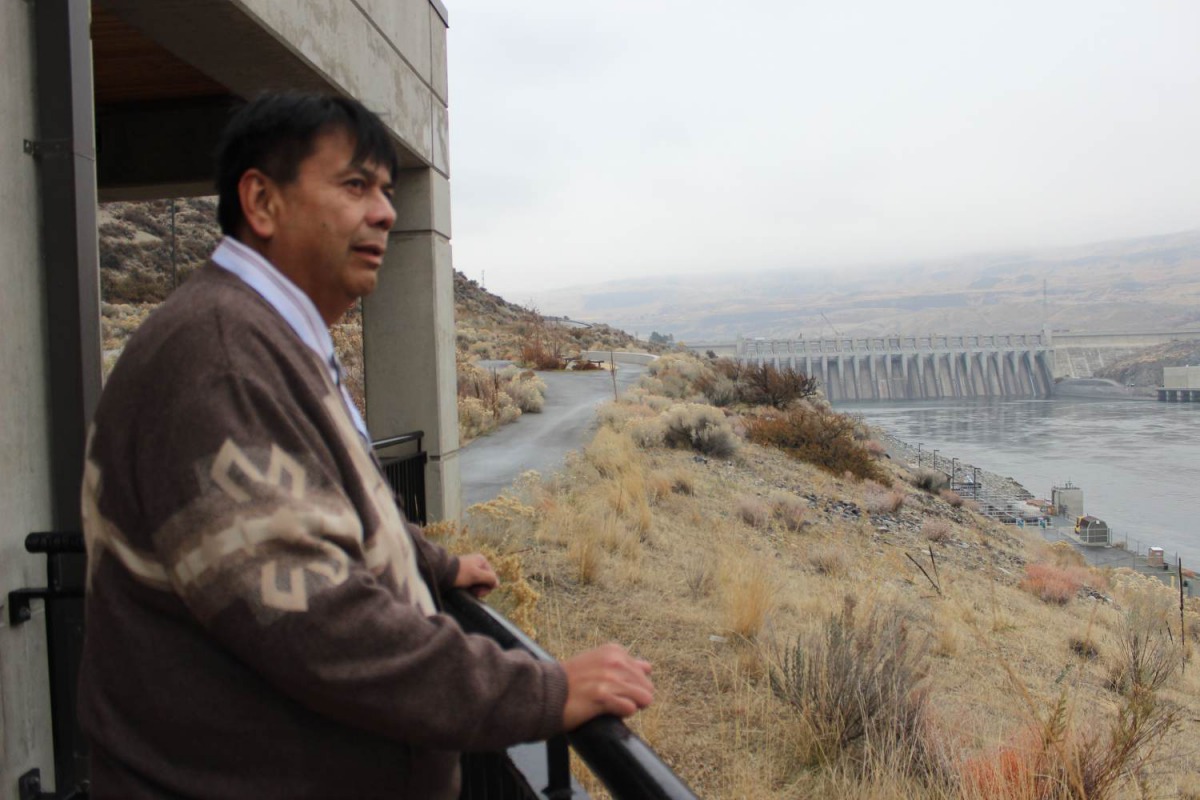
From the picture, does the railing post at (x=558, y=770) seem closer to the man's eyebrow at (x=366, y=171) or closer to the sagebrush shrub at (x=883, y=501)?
the man's eyebrow at (x=366, y=171)

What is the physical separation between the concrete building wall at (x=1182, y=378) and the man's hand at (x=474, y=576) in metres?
90.9

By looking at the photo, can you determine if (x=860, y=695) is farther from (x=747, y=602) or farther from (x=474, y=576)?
(x=474, y=576)

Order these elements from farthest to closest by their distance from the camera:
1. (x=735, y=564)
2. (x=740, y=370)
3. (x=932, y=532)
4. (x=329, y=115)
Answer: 1. (x=740, y=370)
2. (x=932, y=532)
3. (x=735, y=564)
4. (x=329, y=115)

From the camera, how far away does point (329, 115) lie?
1.38 meters

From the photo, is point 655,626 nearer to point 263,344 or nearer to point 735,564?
point 735,564

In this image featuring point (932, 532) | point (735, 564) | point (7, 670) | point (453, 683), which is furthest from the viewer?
point (932, 532)

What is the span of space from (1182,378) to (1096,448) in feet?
119

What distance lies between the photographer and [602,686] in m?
1.28

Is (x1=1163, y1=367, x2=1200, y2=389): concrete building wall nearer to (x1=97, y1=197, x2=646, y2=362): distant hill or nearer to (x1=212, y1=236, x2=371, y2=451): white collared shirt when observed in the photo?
(x1=97, y1=197, x2=646, y2=362): distant hill

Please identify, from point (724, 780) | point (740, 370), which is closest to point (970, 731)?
point (724, 780)

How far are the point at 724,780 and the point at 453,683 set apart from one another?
367 cm

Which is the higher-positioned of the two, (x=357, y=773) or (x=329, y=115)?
(x=329, y=115)

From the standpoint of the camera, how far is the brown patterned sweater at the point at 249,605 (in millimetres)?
1099

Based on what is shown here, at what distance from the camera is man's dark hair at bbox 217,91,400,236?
137 cm
